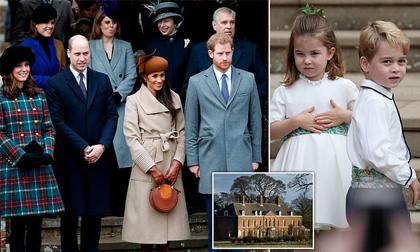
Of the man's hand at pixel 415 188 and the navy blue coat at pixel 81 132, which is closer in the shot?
the man's hand at pixel 415 188

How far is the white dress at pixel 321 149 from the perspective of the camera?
3.93 m

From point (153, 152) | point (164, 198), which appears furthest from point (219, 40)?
point (164, 198)

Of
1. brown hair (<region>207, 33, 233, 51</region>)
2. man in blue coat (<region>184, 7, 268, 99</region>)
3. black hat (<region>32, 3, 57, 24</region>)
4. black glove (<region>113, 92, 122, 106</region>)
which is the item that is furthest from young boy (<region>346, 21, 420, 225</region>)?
black hat (<region>32, 3, 57, 24</region>)

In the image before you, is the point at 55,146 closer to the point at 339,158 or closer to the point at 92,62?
the point at 92,62

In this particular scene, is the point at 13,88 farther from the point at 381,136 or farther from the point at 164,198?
the point at 381,136

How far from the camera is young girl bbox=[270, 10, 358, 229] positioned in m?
3.93

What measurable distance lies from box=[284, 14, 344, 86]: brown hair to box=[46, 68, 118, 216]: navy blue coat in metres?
1.21

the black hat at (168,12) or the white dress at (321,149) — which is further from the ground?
the black hat at (168,12)

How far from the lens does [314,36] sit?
12.9ft

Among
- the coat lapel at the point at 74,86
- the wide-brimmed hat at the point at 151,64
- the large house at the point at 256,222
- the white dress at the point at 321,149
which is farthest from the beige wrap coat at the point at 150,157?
the large house at the point at 256,222

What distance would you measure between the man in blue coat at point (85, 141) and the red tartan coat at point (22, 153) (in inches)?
4.6

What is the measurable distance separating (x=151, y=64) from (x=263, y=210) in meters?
1.33

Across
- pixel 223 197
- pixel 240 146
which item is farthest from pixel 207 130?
pixel 223 197

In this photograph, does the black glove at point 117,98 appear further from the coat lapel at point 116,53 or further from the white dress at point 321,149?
the white dress at point 321,149
